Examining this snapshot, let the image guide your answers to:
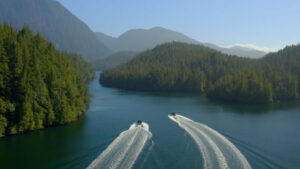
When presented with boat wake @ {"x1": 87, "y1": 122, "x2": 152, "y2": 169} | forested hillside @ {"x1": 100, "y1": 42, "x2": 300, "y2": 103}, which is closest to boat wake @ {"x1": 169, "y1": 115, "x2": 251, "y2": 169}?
boat wake @ {"x1": 87, "y1": 122, "x2": 152, "y2": 169}

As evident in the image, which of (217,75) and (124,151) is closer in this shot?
(124,151)

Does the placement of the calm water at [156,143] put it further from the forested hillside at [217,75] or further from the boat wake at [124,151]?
the forested hillside at [217,75]

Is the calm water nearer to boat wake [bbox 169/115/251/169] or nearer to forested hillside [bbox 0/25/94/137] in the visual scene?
boat wake [bbox 169/115/251/169]

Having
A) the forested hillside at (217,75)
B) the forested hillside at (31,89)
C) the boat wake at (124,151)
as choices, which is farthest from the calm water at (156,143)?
the forested hillside at (217,75)

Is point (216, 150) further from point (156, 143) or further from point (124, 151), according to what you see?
point (124, 151)

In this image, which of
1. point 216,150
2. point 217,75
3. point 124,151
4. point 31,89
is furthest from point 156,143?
point 217,75
